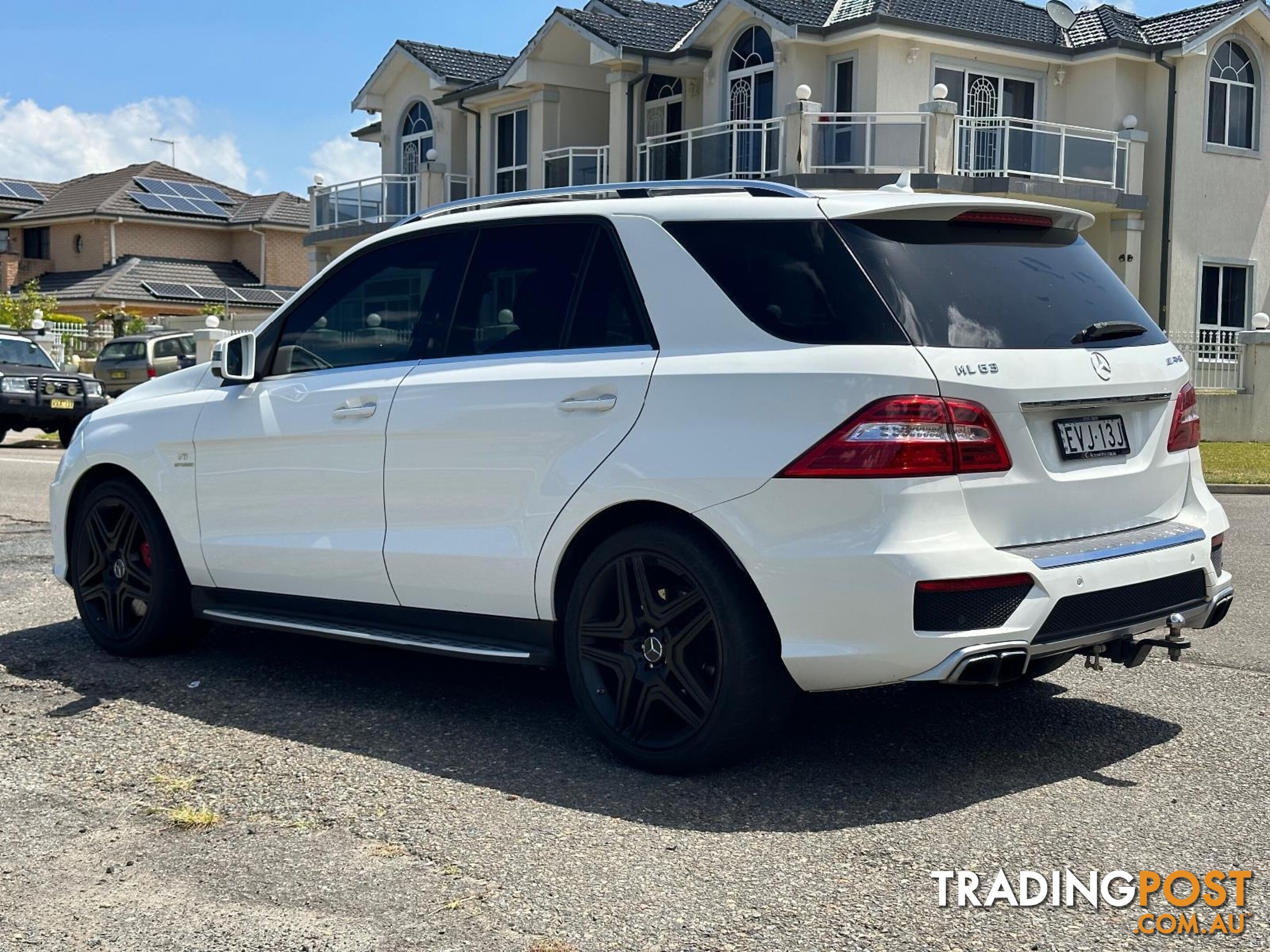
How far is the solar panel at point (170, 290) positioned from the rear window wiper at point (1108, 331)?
55847mm

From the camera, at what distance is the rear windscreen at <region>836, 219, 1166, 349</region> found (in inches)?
181

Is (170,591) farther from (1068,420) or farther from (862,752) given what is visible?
(1068,420)

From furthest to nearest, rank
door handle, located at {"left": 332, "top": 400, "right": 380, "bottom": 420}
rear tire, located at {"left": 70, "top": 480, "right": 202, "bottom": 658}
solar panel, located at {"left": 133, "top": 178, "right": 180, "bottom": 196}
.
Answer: solar panel, located at {"left": 133, "top": 178, "right": 180, "bottom": 196}, rear tire, located at {"left": 70, "top": 480, "right": 202, "bottom": 658}, door handle, located at {"left": 332, "top": 400, "right": 380, "bottom": 420}

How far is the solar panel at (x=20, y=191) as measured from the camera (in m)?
63.5

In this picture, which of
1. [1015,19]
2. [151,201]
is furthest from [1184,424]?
[151,201]

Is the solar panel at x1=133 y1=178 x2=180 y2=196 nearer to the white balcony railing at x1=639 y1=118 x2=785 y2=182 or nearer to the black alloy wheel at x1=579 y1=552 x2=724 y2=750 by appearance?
the white balcony railing at x1=639 y1=118 x2=785 y2=182

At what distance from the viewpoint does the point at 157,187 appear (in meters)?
62.9

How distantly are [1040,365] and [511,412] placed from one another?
5.58 feet

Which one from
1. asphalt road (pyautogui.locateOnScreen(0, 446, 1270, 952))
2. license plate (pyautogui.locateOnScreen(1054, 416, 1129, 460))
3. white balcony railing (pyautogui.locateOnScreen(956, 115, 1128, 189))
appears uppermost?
white balcony railing (pyautogui.locateOnScreen(956, 115, 1128, 189))

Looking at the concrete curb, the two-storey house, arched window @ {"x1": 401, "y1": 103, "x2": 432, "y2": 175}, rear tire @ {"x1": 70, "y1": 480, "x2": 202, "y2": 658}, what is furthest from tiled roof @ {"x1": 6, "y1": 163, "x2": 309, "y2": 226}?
rear tire @ {"x1": 70, "y1": 480, "x2": 202, "y2": 658}

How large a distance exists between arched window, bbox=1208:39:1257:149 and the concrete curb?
16.9m

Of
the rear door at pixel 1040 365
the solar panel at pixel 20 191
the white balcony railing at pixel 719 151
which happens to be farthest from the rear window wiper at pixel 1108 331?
the solar panel at pixel 20 191

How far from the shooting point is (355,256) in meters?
6.05

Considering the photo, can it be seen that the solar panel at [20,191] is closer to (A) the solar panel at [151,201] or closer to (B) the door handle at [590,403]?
(A) the solar panel at [151,201]
